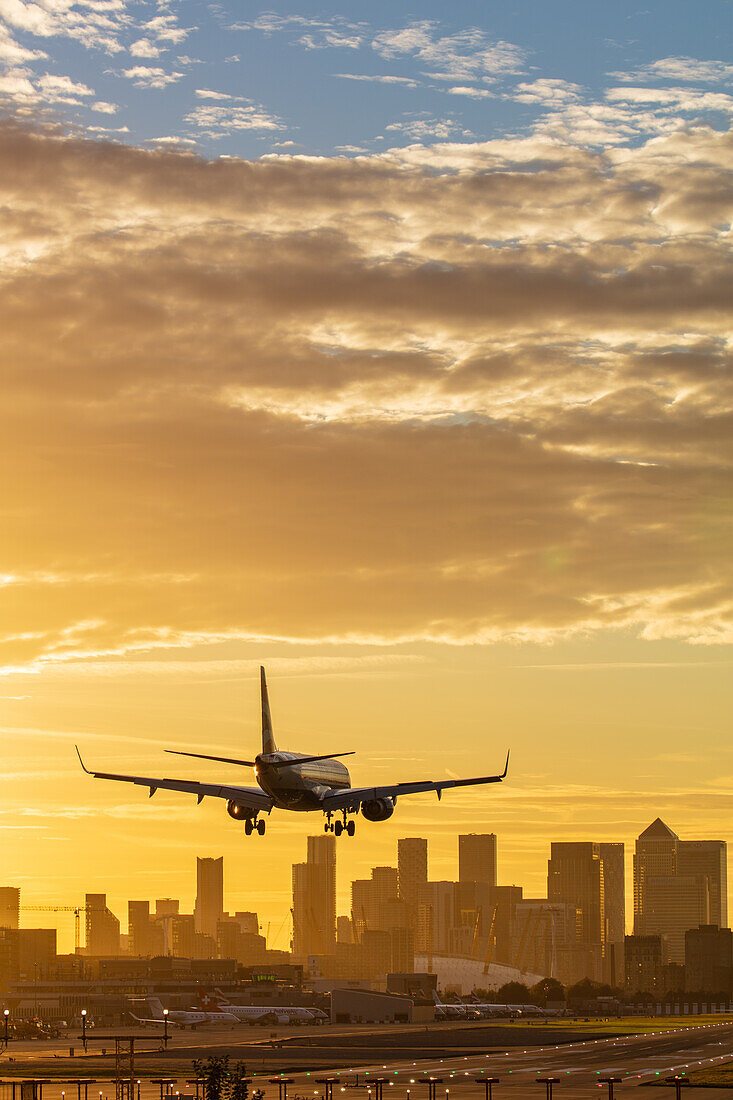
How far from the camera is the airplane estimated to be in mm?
135375

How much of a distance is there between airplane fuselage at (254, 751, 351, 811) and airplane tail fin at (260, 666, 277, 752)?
2041mm

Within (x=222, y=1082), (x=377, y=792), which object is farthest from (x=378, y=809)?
(x=222, y=1082)

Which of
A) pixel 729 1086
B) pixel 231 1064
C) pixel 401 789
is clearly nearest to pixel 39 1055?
pixel 231 1064

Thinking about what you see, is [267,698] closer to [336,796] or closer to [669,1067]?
[336,796]

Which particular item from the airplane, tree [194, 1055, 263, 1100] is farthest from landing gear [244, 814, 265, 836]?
tree [194, 1055, 263, 1100]

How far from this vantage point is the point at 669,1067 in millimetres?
155000

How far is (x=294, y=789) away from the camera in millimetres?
137375

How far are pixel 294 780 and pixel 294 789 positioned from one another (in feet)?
3.34

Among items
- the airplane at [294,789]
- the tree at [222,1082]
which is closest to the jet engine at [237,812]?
the airplane at [294,789]

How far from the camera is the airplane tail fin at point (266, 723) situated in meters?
142

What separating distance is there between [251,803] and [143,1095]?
2704 cm

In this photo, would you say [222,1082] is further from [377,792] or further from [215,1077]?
[377,792]

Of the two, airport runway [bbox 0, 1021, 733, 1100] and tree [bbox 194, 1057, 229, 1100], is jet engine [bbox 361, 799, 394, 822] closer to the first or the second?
airport runway [bbox 0, 1021, 733, 1100]

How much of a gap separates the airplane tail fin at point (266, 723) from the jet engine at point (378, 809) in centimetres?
1177
